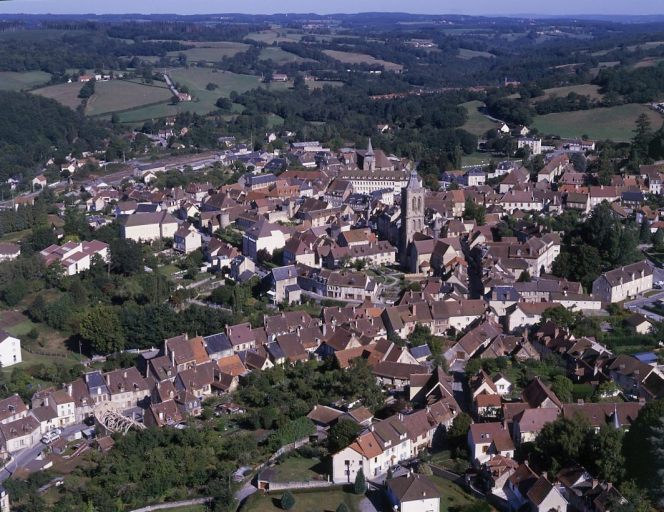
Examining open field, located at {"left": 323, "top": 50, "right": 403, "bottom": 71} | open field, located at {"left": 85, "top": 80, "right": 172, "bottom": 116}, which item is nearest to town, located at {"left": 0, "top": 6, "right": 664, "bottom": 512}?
open field, located at {"left": 85, "top": 80, "right": 172, "bottom": 116}

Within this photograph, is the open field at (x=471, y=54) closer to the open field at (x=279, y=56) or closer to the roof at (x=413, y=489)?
the open field at (x=279, y=56)

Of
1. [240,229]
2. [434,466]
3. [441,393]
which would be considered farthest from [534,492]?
[240,229]

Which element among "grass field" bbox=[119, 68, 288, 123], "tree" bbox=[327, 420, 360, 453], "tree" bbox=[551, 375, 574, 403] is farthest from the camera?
"grass field" bbox=[119, 68, 288, 123]

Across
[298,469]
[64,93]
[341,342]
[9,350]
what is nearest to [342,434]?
[298,469]

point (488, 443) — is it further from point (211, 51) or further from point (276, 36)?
point (276, 36)

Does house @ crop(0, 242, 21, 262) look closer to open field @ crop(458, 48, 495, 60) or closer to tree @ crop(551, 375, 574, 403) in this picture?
tree @ crop(551, 375, 574, 403)

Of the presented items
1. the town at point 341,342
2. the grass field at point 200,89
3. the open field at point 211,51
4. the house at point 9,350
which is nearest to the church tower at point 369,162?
the town at point 341,342
